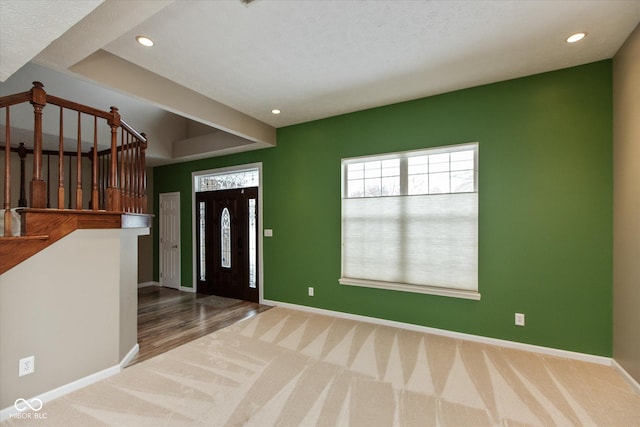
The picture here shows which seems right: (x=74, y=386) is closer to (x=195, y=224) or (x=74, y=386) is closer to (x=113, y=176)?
(x=113, y=176)

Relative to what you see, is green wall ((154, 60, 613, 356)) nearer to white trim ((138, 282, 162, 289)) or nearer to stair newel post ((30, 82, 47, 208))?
stair newel post ((30, 82, 47, 208))

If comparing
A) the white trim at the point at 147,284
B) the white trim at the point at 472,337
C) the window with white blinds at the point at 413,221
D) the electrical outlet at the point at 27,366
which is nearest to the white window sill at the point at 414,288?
the window with white blinds at the point at 413,221

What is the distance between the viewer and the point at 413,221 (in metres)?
3.61

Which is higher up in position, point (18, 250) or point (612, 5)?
point (612, 5)

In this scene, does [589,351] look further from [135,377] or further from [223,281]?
[223,281]

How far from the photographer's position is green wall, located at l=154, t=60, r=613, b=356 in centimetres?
277

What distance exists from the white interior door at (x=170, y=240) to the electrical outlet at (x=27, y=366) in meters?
3.81

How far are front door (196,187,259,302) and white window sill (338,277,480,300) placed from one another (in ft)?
5.87

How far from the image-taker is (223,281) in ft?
17.4

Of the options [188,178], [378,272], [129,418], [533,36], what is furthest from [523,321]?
[188,178]

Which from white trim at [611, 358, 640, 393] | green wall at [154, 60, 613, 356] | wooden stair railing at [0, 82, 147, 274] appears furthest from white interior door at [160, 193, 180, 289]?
white trim at [611, 358, 640, 393]

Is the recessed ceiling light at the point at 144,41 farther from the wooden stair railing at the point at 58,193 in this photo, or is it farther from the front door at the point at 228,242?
the front door at the point at 228,242

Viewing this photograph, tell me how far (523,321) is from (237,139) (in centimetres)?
448

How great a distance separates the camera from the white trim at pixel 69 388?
2.04m
